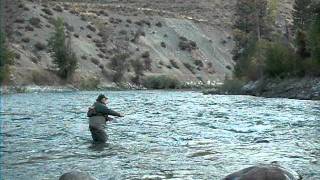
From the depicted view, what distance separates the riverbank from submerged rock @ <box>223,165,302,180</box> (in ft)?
99.0

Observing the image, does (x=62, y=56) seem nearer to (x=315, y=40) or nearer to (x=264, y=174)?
(x=315, y=40)

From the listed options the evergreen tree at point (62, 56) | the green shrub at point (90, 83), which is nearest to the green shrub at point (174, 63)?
the green shrub at point (90, 83)

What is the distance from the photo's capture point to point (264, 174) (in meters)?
11.1

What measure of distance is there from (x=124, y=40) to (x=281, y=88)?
4259cm

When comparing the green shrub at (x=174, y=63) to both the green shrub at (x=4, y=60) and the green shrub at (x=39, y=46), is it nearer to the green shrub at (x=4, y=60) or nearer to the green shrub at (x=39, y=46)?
the green shrub at (x=39, y=46)

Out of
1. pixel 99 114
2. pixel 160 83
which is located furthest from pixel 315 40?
pixel 99 114

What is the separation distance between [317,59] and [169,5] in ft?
238

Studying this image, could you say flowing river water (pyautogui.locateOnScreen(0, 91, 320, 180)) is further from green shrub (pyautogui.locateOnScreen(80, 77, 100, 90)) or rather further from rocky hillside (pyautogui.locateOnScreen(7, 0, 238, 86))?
rocky hillside (pyautogui.locateOnScreen(7, 0, 238, 86))

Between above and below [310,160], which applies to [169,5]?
above

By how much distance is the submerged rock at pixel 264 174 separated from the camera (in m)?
11.0

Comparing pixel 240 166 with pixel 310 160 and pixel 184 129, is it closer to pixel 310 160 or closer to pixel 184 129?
pixel 310 160

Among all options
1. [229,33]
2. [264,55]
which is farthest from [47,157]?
[229,33]

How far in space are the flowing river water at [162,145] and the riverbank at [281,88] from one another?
49.9 ft

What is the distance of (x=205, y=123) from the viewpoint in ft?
79.3
